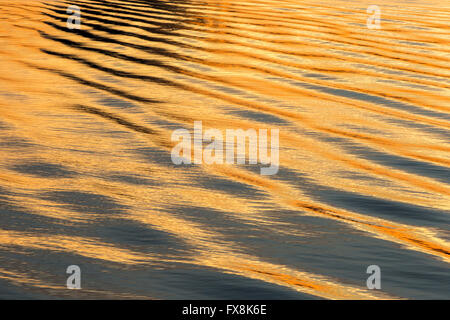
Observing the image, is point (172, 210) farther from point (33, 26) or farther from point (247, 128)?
point (33, 26)

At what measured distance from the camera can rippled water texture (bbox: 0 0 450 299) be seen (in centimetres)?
486

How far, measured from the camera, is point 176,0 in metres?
23.4

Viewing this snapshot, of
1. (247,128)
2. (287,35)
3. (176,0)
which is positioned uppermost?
(176,0)

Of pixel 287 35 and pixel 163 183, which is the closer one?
pixel 163 183

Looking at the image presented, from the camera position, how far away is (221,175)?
680 centimetres

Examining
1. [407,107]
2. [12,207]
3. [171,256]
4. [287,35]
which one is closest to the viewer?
[171,256]

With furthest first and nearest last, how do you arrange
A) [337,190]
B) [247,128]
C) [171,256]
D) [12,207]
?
[247,128]
[337,190]
[12,207]
[171,256]

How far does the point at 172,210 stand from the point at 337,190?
1328 mm

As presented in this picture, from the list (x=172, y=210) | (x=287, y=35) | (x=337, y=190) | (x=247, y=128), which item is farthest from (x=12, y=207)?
(x=287, y=35)

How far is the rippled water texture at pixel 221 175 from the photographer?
15.9 ft

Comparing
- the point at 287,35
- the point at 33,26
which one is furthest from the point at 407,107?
the point at 33,26

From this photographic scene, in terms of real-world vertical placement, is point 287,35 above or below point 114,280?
above
